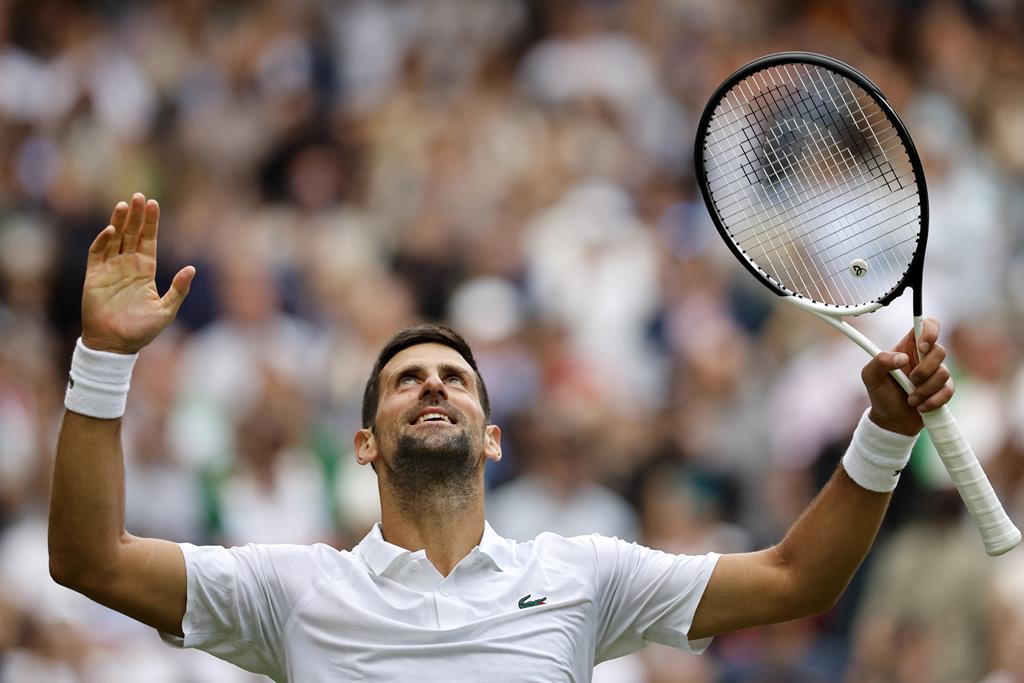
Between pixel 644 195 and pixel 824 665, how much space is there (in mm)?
4376

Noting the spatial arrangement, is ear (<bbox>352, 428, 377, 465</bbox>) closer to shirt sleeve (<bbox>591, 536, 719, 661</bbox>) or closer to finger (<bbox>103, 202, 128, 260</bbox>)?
shirt sleeve (<bbox>591, 536, 719, 661</bbox>)

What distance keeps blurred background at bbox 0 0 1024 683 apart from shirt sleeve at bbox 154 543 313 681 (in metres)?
3.81

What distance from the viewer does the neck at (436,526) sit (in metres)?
4.98

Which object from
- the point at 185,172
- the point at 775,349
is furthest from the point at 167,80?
the point at 775,349

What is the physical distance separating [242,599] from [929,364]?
73.8 inches

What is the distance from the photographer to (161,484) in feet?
32.1

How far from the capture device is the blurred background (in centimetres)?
889

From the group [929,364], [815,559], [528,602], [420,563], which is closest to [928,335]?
[929,364]

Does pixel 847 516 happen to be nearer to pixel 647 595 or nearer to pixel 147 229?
pixel 647 595

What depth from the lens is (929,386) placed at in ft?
15.3

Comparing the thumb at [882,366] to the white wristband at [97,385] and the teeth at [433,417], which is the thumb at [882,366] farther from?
the white wristband at [97,385]

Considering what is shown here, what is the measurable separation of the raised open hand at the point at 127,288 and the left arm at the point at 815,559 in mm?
1628

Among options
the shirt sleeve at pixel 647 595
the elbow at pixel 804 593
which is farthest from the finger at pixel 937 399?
the shirt sleeve at pixel 647 595

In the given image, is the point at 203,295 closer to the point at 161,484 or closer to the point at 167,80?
the point at 161,484
